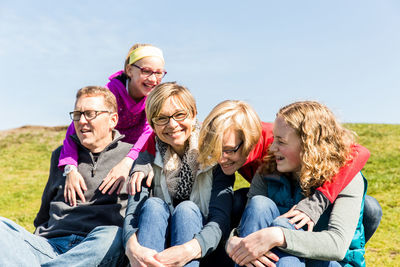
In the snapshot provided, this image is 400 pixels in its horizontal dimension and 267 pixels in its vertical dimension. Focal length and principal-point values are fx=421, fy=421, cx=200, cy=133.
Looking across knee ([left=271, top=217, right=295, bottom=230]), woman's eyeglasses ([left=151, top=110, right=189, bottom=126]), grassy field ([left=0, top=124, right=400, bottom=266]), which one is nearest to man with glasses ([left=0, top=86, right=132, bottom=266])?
woman's eyeglasses ([left=151, top=110, right=189, bottom=126])

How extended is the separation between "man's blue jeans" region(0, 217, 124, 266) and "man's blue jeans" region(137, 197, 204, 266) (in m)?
0.37

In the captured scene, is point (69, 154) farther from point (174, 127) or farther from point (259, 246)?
point (259, 246)

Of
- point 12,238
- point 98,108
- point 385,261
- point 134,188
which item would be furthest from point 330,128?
point 385,261

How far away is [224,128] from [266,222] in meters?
0.79

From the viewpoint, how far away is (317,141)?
3.02 meters

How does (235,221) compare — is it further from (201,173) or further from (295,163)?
(295,163)

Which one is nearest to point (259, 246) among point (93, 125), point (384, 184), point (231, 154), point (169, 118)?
point (231, 154)

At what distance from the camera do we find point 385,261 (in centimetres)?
552

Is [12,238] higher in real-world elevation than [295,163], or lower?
lower

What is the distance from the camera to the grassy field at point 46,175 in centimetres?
669

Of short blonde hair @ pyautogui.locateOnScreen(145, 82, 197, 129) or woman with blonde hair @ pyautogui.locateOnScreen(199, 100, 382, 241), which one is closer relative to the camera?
woman with blonde hair @ pyautogui.locateOnScreen(199, 100, 382, 241)

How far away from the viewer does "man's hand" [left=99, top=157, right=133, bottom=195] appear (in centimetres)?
363

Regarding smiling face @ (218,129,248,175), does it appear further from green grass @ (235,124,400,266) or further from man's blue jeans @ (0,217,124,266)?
green grass @ (235,124,400,266)

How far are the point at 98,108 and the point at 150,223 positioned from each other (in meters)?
1.34
